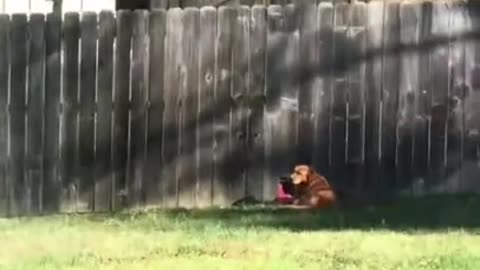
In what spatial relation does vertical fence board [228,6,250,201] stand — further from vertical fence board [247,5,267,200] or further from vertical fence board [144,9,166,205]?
vertical fence board [144,9,166,205]

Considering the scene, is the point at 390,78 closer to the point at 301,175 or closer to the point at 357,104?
the point at 357,104

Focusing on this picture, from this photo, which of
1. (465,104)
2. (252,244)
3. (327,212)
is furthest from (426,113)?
(252,244)

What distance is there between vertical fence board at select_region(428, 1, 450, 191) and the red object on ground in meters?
1.35

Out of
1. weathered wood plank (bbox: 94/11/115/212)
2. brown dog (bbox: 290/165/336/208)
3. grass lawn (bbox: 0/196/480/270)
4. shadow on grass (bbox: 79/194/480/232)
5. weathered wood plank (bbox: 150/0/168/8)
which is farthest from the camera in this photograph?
weathered wood plank (bbox: 150/0/168/8)

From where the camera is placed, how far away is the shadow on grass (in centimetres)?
914

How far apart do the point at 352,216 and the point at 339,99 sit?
1414 mm

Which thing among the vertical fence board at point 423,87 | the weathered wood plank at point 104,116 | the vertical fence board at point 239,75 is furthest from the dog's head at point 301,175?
the weathered wood plank at point 104,116

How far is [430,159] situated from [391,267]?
137 inches

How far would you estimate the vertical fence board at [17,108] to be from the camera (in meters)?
10.7

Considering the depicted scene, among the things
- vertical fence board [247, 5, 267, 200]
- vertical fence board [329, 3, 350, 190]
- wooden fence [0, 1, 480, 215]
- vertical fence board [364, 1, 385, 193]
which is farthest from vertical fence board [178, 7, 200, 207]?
vertical fence board [364, 1, 385, 193]

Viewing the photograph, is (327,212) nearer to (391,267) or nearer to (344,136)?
(344,136)

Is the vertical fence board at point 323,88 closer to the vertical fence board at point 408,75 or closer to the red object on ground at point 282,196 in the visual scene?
the red object on ground at point 282,196

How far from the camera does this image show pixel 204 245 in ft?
26.9

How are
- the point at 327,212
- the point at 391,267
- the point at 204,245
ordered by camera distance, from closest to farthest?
the point at 391,267 → the point at 204,245 → the point at 327,212
